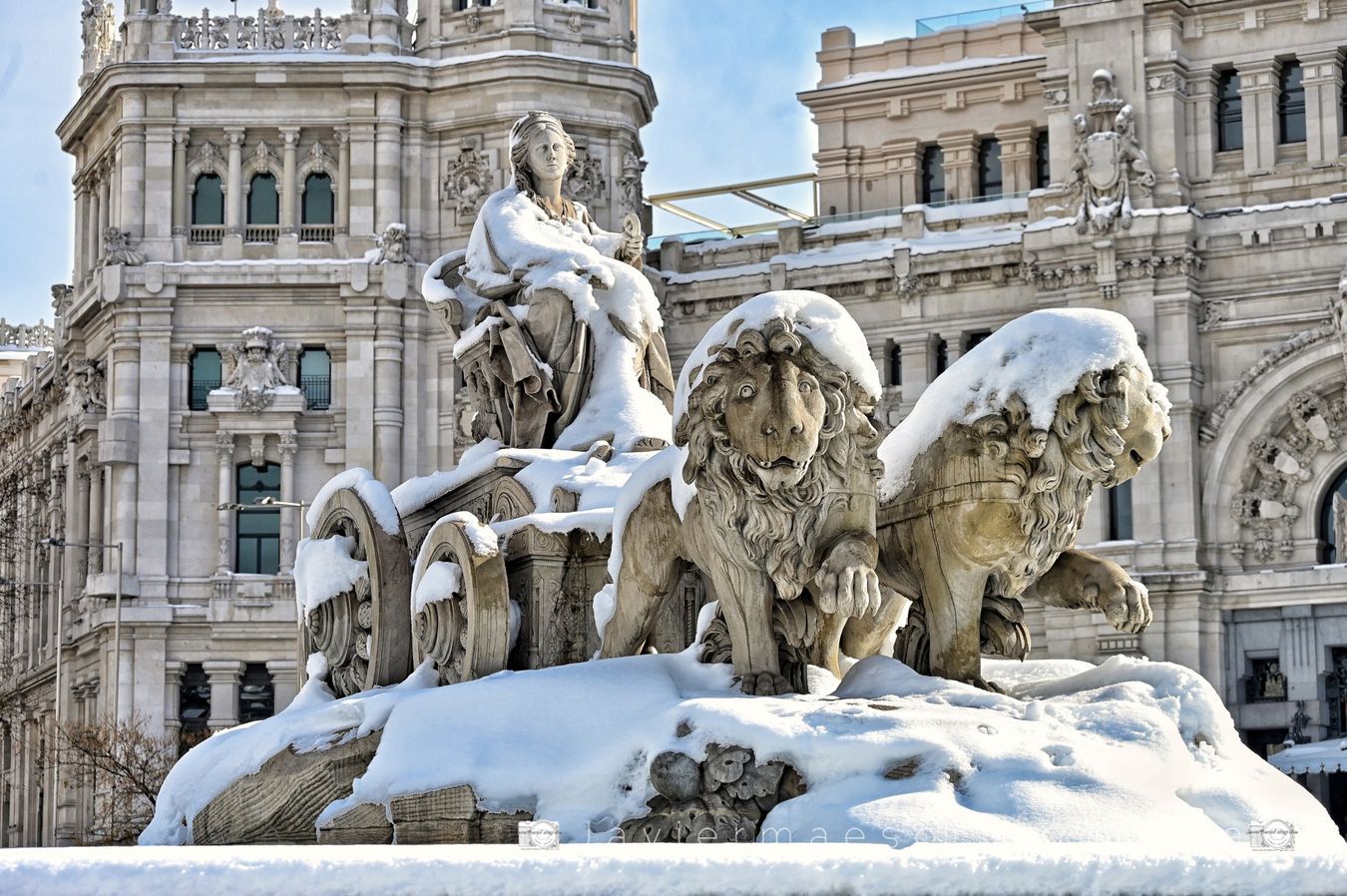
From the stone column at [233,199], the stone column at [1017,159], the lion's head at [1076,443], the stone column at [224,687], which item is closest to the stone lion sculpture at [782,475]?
the lion's head at [1076,443]

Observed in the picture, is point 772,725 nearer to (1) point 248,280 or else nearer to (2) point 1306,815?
(2) point 1306,815

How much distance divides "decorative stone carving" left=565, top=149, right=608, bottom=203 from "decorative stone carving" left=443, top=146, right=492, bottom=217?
74.2 inches

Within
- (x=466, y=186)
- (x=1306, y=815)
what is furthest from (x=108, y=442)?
(x=1306, y=815)

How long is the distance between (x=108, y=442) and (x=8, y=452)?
17.4 meters

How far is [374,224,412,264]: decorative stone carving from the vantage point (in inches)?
2251

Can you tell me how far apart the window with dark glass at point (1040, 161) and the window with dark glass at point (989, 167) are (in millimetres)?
886

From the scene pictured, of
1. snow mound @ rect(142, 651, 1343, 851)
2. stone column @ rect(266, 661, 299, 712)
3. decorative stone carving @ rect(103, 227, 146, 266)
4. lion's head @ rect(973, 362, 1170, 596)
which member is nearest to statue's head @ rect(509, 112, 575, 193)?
snow mound @ rect(142, 651, 1343, 851)

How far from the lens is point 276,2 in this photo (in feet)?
201

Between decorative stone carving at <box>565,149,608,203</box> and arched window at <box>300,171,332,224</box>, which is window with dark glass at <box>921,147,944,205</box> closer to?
decorative stone carving at <box>565,149,608,203</box>

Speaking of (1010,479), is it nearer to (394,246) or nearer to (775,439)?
(775,439)

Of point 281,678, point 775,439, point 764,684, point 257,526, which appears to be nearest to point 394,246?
point 257,526

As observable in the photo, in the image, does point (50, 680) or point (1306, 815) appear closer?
point (1306, 815)

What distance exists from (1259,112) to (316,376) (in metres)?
20.9

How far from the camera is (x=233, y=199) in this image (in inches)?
2319
